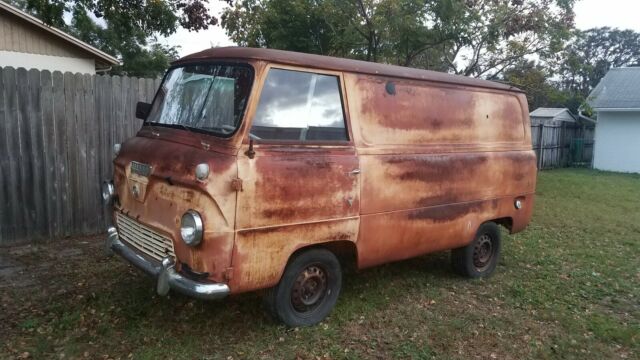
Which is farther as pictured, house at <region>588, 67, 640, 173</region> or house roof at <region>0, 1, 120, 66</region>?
house at <region>588, 67, 640, 173</region>

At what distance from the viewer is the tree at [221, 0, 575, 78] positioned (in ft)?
33.3

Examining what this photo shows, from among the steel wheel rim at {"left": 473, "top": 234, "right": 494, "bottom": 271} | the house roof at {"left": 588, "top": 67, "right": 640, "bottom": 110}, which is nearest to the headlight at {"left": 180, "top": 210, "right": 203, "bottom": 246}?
the steel wheel rim at {"left": 473, "top": 234, "right": 494, "bottom": 271}

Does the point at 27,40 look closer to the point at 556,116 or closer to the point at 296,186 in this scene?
the point at 296,186

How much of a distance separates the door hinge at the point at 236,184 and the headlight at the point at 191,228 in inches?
12.8

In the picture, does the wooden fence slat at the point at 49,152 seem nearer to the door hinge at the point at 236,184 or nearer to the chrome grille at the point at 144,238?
the chrome grille at the point at 144,238

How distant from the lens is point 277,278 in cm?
382

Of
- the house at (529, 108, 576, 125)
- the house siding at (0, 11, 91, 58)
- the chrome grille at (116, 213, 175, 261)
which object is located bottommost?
the chrome grille at (116, 213, 175, 261)

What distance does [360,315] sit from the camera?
180 inches

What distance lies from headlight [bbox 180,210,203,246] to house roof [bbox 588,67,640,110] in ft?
61.3

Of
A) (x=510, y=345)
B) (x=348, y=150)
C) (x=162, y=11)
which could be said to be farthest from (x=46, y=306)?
(x=162, y=11)

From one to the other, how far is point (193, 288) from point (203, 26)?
5.66 m

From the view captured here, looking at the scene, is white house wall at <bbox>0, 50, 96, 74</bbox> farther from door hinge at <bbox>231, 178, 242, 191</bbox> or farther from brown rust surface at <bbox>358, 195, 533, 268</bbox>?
brown rust surface at <bbox>358, 195, 533, 268</bbox>

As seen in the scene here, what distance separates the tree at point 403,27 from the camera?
10148 millimetres

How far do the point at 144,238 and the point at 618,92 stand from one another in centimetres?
2146
